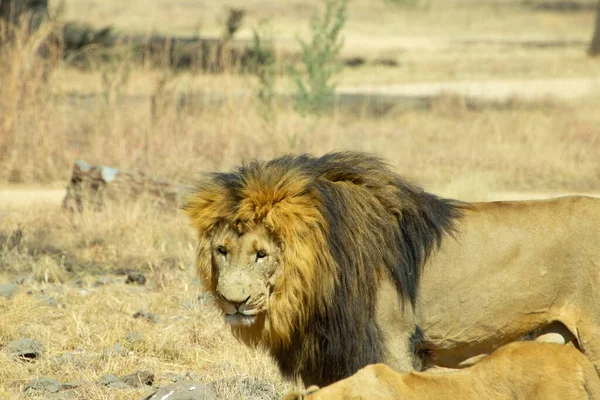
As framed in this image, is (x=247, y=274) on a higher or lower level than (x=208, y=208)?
lower

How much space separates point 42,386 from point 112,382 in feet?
1.21

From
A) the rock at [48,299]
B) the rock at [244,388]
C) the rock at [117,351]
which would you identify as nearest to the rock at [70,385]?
the rock at [117,351]

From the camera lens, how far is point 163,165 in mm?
11172

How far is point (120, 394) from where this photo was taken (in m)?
5.40

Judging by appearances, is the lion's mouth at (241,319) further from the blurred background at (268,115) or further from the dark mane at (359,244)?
the blurred background at (268,115)

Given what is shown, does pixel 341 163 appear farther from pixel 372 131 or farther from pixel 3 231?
pixel 372 131

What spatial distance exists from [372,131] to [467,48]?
14.5 meters

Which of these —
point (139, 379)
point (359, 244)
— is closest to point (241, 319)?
point (359, 244)

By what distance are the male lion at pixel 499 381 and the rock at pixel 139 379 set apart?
192cm

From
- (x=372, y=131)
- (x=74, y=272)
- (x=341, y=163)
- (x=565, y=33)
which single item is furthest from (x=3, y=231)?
(x=565, y=33)

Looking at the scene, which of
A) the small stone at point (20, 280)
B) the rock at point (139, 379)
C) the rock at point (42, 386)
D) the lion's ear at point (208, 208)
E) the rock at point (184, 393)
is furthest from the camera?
the small stone at point (20, 280)

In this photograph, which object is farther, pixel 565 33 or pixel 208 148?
pixel 565 33

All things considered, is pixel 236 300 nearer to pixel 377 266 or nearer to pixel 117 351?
pixel 377 266

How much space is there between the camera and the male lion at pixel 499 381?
13.1 feet
